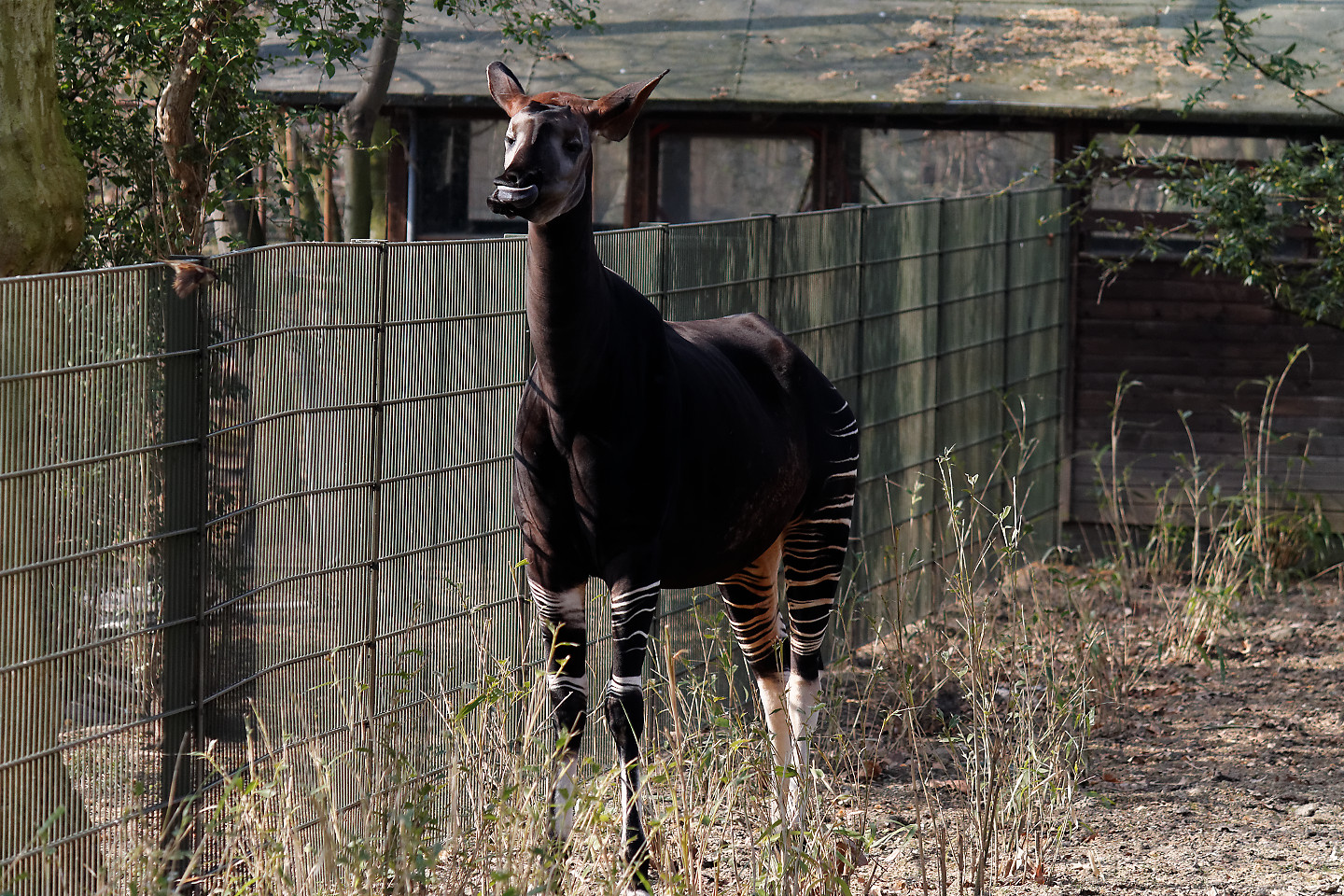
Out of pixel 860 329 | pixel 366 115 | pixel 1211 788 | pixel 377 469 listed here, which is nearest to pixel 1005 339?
pixel 860 329

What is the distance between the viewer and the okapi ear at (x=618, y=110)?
4188mm

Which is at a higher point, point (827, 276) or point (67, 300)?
point (67, 300)

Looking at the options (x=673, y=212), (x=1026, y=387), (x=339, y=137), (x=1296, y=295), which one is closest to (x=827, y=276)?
(x=339, y=137)

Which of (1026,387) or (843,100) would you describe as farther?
(843,100)

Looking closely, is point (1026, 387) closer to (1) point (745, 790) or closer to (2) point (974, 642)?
(2) point (974, 642)

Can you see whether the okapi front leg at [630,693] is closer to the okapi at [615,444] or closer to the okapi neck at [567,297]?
the okapi at [615,444]

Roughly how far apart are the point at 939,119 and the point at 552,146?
9670 millimetres

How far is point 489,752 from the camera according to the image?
4641 millimetres

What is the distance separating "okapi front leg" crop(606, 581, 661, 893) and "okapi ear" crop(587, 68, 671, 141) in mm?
1242

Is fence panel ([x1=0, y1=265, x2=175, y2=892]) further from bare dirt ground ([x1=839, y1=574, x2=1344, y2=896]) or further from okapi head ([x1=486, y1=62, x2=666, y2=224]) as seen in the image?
bare dirt ground ([x1=839, y1=574, x2=1344, y2=896])

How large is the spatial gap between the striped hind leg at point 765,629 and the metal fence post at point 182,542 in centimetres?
186

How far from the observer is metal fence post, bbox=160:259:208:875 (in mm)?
4293

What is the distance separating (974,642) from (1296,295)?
21.8ft

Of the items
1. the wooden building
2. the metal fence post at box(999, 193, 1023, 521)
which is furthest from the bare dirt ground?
the wooden building
